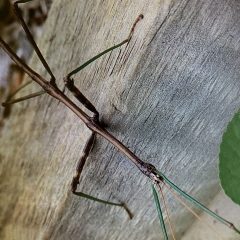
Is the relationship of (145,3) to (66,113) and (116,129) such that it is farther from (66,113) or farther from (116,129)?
(66,113)

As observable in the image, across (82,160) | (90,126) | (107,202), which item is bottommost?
(107,202)

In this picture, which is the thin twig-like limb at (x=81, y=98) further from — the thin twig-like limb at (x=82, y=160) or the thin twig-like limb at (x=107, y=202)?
the thin twig-like limb at (x=107, y=202)

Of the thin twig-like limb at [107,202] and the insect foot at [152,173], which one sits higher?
the insect foot at [152,173]

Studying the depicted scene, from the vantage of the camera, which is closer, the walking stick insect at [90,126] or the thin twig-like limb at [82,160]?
the walking stick insect at [90,126]

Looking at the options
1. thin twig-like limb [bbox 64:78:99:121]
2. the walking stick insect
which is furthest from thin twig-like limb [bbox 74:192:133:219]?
thin twig-like limb [bbox 64:78:99:121]

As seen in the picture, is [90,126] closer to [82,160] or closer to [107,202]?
[82,160]

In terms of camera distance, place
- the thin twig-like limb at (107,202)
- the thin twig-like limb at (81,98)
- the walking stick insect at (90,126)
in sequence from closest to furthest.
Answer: the walking stick insect at (90,126), the thin twig-like limb at (81,98), the thin twig-like limb at (107,202)

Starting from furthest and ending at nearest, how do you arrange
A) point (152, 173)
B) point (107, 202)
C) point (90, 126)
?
point (107, 202) → point (90, 126) → point (152, 173)

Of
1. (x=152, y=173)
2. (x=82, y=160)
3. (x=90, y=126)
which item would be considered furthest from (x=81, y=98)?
(x=152, y=173)

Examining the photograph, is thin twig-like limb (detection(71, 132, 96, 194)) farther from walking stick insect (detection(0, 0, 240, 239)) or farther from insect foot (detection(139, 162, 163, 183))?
insect foot (detection(139, 162, 163, 183))

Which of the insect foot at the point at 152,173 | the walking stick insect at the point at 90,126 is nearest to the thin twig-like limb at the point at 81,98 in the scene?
the walking stick insect at the point at 90,126

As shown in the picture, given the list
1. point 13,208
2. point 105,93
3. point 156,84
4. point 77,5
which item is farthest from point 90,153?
point 13,208
